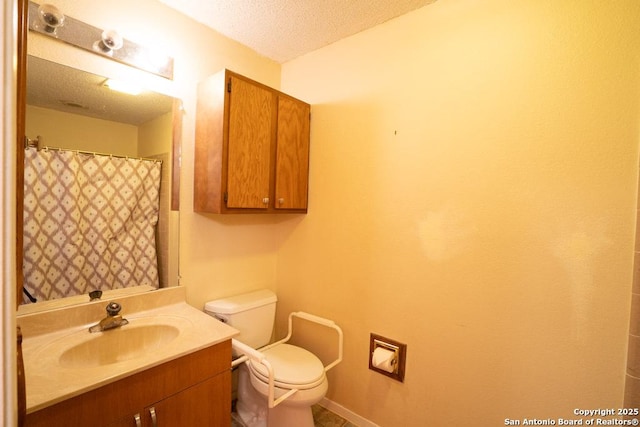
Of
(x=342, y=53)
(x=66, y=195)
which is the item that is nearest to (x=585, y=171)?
(x=342, y=53)

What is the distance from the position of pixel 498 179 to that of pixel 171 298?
5.67 ft

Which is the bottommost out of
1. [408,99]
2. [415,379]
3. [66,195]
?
[415,379]

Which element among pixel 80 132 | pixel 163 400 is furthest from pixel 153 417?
pixel 80 132

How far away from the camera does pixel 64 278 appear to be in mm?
1180

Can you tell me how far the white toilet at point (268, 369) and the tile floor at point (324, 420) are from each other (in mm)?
48

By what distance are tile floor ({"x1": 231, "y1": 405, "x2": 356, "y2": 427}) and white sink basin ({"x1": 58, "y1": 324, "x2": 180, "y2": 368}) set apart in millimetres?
784

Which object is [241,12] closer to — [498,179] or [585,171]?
[498,179]

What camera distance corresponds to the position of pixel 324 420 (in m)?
1.67

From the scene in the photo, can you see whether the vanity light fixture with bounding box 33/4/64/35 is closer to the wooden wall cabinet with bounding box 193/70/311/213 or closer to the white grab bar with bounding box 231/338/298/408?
the wooden wall cabinet with bounding box 193/70/311/213

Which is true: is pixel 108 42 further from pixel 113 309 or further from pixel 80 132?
pixel 113 309

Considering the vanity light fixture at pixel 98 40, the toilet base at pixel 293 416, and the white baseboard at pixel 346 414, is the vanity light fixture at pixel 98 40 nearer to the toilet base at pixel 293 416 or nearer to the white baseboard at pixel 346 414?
the toilet base at pixel 293 416

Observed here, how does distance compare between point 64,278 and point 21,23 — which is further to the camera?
point 64,278

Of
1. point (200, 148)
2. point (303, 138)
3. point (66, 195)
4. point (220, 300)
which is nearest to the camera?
point (66, 195)

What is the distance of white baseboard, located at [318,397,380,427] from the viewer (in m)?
1.61
